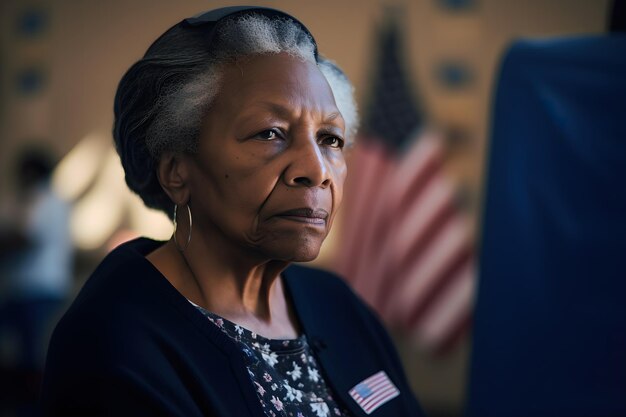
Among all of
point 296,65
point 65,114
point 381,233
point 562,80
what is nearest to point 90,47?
point 65,114

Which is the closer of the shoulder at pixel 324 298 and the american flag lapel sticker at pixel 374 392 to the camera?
the american flag lapel sticker at pixel 374 392

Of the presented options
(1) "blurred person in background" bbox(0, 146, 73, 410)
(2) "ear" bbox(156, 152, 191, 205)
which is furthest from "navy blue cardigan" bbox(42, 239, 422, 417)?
(1) "blurred person in background" bbox(0, 146, 73, 410)

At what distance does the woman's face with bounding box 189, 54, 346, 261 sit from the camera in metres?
1.27

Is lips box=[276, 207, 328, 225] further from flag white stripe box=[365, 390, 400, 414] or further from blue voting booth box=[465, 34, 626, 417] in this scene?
blue voting booth box=[465, 34, 626, 417]

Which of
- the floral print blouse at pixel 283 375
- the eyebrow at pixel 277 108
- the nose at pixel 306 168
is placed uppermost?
the eyebrow at pixel 277 108

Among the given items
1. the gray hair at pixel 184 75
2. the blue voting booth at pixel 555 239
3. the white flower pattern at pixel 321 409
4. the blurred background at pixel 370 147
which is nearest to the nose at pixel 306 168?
the gray hair at pixel 184 75

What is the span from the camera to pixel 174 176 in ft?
4.47

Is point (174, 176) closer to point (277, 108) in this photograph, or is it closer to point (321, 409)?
point (277, 108)

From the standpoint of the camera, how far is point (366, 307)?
1.68m

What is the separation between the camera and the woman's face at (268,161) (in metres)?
1.27

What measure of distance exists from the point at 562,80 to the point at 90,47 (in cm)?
454

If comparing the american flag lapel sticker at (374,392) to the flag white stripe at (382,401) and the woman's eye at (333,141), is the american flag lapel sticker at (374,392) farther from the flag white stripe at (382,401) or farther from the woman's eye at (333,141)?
the woman's eye at (333,141)

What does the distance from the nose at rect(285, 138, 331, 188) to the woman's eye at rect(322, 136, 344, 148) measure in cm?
7

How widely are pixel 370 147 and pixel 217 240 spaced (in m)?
3.83
